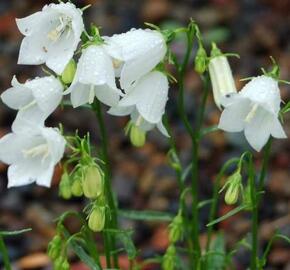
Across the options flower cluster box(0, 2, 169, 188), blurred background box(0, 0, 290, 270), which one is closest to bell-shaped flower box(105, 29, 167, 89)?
flower cluster box(0, 2, 169, 188)

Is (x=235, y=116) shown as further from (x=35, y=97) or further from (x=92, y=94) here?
(x=35, y=97)

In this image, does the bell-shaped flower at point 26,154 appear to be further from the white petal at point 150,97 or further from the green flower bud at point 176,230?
the green flower bud at point 176,230

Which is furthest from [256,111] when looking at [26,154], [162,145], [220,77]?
[162,145]

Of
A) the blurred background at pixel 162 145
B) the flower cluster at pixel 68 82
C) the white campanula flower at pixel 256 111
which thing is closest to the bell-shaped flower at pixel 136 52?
the flower cluster at pixel 68 82

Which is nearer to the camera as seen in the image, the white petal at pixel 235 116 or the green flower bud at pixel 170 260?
the white petal at pixel 235 116

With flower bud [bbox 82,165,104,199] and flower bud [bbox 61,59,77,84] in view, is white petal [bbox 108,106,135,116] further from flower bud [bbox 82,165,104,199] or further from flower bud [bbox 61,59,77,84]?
flower bud [bbox 82,165,104,199]

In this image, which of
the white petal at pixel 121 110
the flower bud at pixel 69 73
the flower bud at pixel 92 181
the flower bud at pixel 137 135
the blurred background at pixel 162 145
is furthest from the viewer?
the blurred background at pixel 162 145
